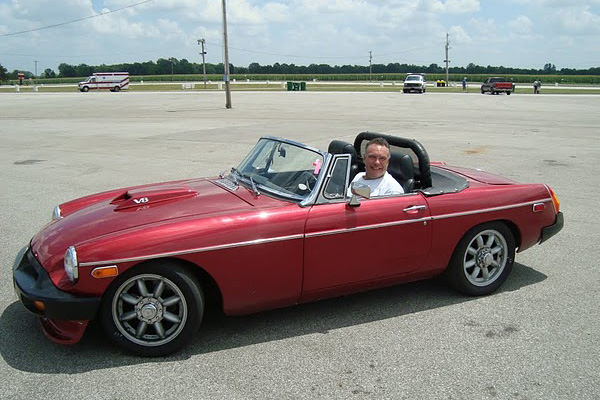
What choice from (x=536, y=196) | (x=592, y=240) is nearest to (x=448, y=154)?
(x=592, y=240)

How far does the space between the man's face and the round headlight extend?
7.72ft

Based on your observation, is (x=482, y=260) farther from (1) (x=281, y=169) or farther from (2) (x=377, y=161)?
(1) (x=281, y=169)

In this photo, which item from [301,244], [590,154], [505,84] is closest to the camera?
[301,244]

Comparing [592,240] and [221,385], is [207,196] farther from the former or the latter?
[592,240]

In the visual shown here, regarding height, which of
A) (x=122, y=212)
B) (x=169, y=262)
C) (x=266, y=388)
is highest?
(x=122, y=212)

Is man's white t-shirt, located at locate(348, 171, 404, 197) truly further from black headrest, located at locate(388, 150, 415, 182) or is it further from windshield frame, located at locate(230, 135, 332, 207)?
windshield frame, located at locate(230, 135, 332, 207)

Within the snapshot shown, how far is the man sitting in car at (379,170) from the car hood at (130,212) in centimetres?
107

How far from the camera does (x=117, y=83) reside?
6412 centimetres

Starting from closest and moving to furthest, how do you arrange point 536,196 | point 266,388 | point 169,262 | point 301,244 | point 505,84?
1. point 266,388
2. point 169,262
3. point 301,244
4. point 536,196
5. point 505,84

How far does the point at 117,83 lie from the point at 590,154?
61083mm

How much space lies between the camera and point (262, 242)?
11.3 feet

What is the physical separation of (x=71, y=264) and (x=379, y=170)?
2442 mm

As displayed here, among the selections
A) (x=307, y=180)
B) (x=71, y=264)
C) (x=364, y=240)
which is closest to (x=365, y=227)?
(x=364, y=240)

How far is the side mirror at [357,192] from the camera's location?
369cm
